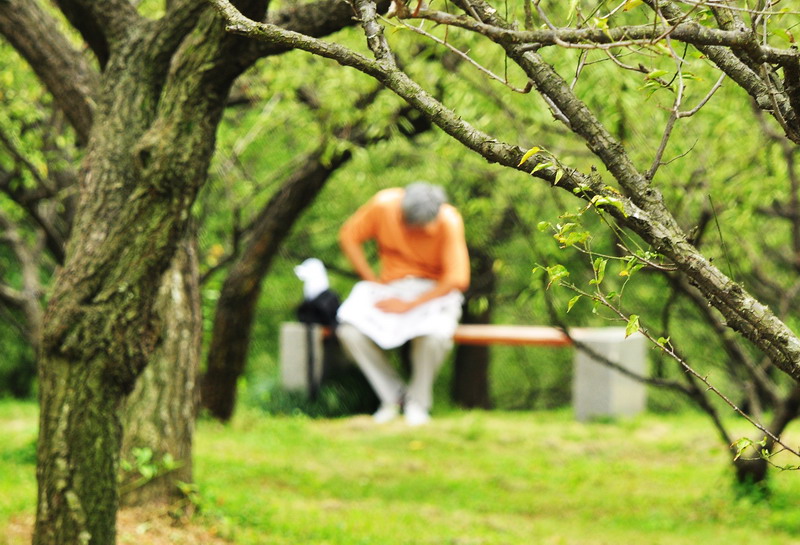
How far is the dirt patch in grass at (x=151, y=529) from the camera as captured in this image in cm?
544

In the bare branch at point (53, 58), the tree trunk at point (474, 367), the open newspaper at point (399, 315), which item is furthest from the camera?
the tree trunk at point (474, 367)

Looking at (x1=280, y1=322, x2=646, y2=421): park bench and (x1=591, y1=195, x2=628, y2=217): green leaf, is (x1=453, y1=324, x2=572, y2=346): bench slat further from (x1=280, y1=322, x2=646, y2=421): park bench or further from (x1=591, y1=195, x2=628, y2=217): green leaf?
(x1=591, y1=195, x2=628, y2=217): green leaf

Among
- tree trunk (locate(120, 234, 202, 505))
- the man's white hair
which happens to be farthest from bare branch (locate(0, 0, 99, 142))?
the man's white hair

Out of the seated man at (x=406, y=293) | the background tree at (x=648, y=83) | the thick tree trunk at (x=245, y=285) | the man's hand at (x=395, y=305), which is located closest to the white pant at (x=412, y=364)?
the seated man at (x=406, y=293)

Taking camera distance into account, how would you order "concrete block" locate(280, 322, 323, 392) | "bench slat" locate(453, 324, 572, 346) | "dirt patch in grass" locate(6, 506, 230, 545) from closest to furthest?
"dirt patch in grass" locate(6, 506, 230, 545)
"bench slat" locate(453, 324, 572, 346)
"concrete block" locate(280, 322, 323, 392)

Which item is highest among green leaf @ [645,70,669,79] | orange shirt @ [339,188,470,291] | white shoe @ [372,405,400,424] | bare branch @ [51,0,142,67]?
bare branch @ [51,0,142,67]

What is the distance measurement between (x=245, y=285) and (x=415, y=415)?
6.78ft

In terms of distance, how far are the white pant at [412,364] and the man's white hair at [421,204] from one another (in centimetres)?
118

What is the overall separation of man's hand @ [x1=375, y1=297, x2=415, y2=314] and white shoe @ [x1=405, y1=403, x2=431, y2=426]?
91 cm

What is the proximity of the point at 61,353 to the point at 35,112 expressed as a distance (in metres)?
3.95

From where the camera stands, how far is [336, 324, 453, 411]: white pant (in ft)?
34.0

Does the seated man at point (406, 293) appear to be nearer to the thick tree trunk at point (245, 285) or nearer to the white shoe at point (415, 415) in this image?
the white shoe at point (415, 415)

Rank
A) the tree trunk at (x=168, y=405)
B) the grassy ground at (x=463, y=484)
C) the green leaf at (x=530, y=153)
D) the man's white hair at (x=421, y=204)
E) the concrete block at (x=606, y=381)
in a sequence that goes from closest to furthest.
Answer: the green leaf at (x=530, y=153) → the tree trunk at (x=168, y=405) → the grassy ground at (x=463, y=484) → the man's white hair at (x=421, y=204) → the concrete block at (x=606, y=381)

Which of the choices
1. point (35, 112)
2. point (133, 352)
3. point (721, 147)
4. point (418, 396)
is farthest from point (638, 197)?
point (418, 396)
